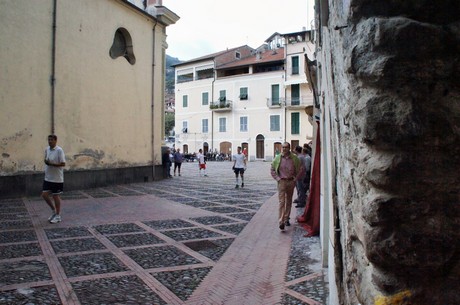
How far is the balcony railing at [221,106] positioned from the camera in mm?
48669

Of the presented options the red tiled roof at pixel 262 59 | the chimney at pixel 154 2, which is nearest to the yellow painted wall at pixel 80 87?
the chimney at pixel 154 2

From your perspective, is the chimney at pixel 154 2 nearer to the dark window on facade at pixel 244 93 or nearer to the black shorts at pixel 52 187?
the black shorts at pixel 52 187

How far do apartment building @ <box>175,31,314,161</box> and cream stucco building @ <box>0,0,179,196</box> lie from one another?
27.2 meters

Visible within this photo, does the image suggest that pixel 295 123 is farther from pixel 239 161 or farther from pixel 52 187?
pixel 52 187

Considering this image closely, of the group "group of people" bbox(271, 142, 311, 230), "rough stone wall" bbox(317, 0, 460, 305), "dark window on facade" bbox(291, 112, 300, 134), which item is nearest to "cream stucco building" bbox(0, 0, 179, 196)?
"group of people" bbox(271, 142, 311, 230)

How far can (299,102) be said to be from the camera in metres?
44.5

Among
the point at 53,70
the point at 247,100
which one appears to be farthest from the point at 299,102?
the point at 53,70

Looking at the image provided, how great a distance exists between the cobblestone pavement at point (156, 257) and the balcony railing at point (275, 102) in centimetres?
3664

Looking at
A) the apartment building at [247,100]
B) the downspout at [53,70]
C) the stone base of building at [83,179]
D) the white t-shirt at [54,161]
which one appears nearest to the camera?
the white t-shirt at [54,161]

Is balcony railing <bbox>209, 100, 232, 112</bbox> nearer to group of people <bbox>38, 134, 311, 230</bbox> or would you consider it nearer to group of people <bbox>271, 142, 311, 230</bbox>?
group of people <bbox>38, 134, 311, 230</bbox>

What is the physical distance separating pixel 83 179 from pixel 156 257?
967 cm

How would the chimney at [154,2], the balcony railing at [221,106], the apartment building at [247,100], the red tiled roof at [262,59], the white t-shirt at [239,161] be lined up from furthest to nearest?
the balcony railing at [221,106]
the red tiled roof at [262,59]
the apartment building at [247,100]
the chimney at [154,2]
the white t-shirt at [239,161]

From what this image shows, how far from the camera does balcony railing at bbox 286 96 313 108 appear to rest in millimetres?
43938

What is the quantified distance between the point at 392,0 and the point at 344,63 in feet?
1.04
